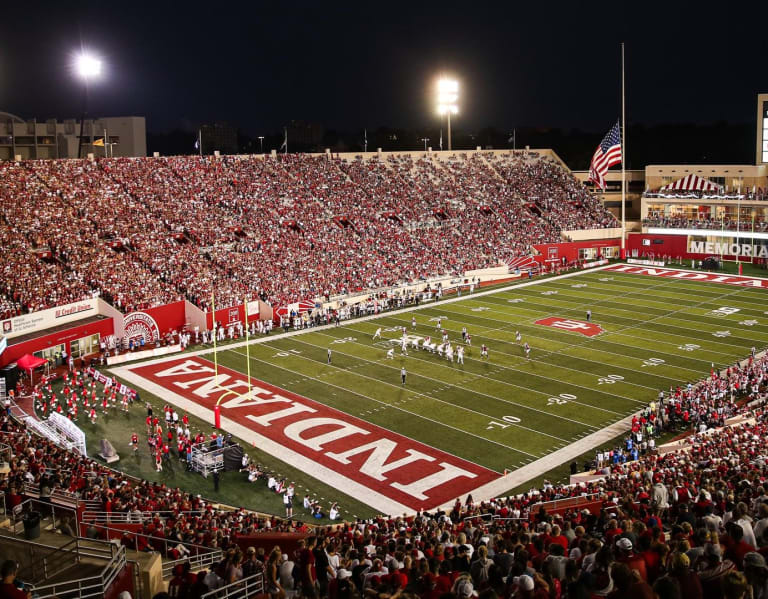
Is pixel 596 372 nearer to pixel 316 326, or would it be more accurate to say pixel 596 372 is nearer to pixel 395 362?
pixel 395 362

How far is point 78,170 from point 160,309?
12.7 m

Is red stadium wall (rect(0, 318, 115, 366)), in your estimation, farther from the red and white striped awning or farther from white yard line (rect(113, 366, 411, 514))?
the red and white striped awning

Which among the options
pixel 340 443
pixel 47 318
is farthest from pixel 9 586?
pixel 47 318

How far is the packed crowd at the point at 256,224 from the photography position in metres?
35.8

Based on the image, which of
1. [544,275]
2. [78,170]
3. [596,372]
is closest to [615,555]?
[596,372]

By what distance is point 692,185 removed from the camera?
2391 inches

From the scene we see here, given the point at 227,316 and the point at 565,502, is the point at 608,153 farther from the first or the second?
the point at 565,502

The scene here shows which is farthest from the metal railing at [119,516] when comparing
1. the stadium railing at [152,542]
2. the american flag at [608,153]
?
the american flag at [608,153]

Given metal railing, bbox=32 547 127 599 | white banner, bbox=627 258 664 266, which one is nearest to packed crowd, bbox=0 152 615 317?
white banner, bbox=627 258 664 266

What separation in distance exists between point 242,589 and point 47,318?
27.3 m

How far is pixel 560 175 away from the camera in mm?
69938

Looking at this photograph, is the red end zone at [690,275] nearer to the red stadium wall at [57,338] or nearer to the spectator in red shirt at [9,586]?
the red stadium wall at [57,338]

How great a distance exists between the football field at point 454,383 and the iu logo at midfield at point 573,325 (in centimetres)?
11

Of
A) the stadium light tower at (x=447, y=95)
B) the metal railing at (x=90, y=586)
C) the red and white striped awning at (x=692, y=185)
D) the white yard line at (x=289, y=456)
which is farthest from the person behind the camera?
the stadium light tower at (x=447, y=95)
